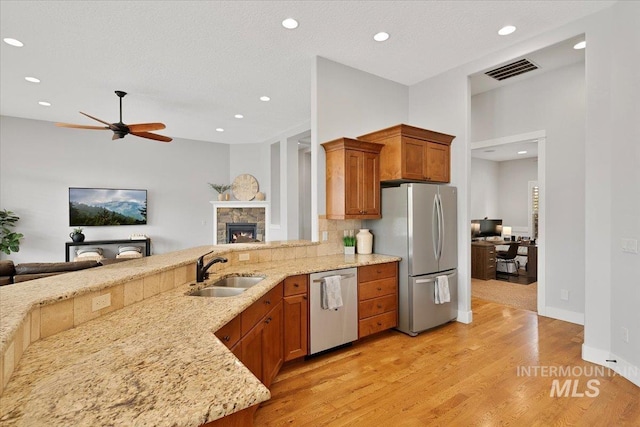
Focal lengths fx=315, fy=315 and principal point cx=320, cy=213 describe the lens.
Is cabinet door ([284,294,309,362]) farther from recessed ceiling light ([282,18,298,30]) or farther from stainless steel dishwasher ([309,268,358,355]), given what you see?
recessed ceiling light ([282,18,298,30])

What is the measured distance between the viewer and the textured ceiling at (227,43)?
2.90 meters

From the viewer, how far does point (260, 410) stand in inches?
87.2

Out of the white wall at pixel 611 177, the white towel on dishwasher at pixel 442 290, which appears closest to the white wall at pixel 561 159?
the white wall at pixel 611 177

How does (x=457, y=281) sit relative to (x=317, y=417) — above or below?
above

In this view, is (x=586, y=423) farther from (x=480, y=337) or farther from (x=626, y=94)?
(x=626, y=94)

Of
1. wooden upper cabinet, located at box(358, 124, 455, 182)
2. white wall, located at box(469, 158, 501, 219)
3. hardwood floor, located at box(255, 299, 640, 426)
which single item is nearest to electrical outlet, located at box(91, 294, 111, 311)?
hardwood floor, located at box(255, 299, 640, 426)

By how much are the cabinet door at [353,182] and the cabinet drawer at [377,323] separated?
1182 millimetres

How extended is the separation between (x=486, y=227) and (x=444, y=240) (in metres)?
4.11

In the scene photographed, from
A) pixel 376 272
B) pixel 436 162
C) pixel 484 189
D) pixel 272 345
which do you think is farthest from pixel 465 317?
pixel 484 189

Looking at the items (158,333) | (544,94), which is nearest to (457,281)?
(544,94)

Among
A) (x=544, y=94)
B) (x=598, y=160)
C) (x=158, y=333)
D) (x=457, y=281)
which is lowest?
(x=457, y=281)

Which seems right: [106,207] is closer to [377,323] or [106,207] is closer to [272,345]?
[272,345]

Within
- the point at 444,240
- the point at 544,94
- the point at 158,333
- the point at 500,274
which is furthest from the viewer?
the point at 500,274

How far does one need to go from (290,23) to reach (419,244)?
2666mm
